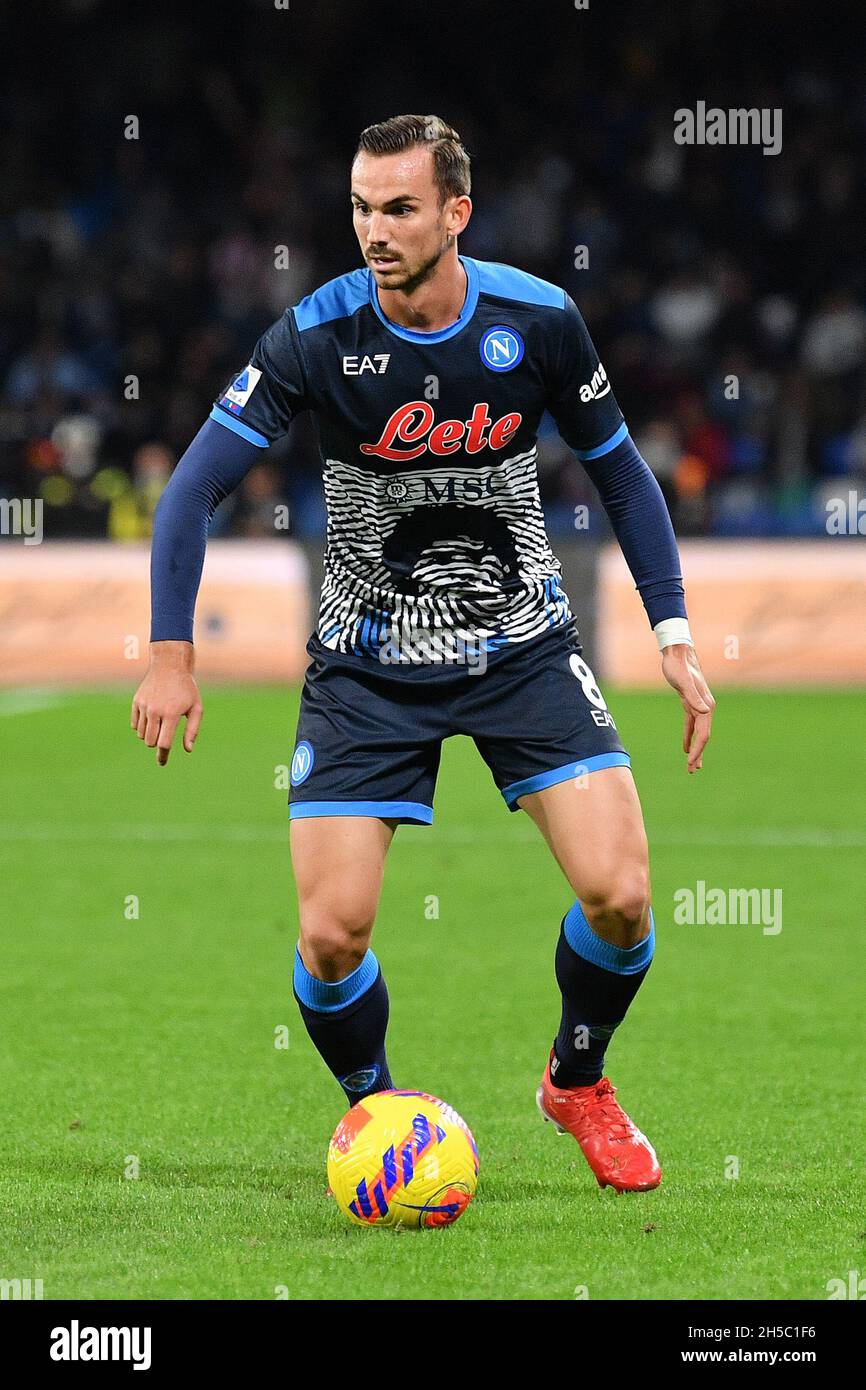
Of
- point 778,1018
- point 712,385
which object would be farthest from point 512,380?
point 712,385

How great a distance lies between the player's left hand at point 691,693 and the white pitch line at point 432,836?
14.6ft

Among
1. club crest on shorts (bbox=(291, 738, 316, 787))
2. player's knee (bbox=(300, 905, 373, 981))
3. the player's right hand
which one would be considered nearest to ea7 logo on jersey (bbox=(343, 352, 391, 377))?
the player's right hand

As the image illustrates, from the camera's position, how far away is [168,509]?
3.97m

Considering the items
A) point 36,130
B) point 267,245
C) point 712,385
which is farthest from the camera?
point 36,130

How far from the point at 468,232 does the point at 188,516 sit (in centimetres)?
1543

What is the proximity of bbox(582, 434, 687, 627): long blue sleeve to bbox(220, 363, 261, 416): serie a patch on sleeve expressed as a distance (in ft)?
2.54

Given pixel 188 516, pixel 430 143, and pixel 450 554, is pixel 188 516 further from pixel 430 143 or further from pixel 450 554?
pixel 430 143

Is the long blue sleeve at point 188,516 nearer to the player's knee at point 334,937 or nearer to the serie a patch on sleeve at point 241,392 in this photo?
the serie a patch on sleeve at point 241,392

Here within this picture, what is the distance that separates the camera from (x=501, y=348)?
4.04 metres

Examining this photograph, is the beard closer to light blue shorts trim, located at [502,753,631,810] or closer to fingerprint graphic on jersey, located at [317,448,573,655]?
fingerprint graphic on jersey, located at [317,448,573,655]

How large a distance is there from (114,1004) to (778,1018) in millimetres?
1995

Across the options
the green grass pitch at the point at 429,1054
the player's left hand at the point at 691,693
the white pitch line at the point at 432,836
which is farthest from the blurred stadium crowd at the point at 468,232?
the player's left hand at the point at 691,693

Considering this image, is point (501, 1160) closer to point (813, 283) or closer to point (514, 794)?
point (514, 794)
